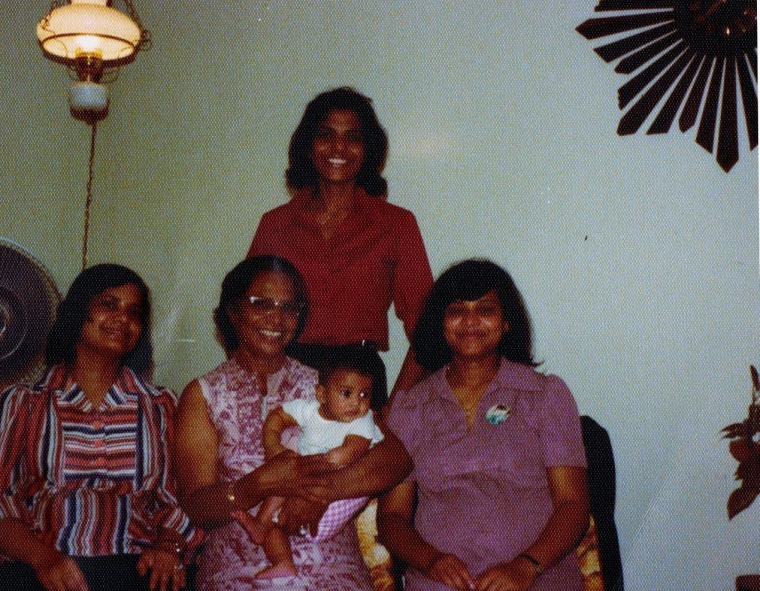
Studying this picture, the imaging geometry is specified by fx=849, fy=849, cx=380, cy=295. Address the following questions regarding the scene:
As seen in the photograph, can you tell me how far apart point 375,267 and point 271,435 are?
555 mm

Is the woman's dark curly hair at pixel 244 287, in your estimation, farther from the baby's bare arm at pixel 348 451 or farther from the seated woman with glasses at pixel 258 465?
the baby's bare arm at pixel 348 451

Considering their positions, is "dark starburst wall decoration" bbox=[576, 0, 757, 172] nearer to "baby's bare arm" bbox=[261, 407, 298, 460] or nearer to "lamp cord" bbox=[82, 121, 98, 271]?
"baby's bare arm" bbox=[261, 407, 298, 460]

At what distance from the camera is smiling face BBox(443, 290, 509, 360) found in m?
1.74

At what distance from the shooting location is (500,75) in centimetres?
207

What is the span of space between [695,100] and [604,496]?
0.93m

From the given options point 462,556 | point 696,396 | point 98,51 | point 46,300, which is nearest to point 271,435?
point 462,556

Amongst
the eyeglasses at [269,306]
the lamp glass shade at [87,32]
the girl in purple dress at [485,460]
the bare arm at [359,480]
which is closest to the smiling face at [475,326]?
the girl in purple dress at [485,460]

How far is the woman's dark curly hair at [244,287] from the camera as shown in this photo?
1856 millimetres

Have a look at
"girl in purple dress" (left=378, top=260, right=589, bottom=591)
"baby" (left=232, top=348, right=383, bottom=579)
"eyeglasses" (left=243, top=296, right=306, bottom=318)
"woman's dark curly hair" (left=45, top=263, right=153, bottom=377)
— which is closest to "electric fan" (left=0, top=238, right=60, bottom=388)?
"woman's dark curly hair" (left=45, top=263, right=153, bottom=377)

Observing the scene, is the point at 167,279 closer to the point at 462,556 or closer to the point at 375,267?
the point at 375,267

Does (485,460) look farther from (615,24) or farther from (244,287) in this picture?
(615,24)

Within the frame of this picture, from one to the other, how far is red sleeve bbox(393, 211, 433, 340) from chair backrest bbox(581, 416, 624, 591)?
1.61 feet

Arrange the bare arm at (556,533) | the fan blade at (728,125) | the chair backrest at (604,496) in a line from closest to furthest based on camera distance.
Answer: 1. the bare arm at (556,533)
2. the chair backrest at (604,496)
3. the fan blade at (728,125)

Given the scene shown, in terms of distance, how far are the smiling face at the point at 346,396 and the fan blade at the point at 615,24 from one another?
986 millimetres
